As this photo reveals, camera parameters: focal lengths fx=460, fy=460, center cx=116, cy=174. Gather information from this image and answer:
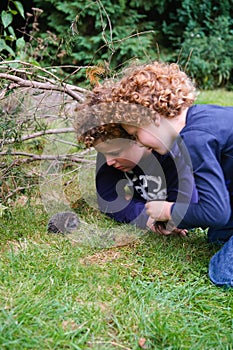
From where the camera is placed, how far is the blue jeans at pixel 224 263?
1.93 meters

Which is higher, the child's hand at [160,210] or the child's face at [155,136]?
the child's face at [155,136]

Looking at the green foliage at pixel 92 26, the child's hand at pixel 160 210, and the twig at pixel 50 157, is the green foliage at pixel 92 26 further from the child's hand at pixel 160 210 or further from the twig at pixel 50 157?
the child's hand at pixel 160 210

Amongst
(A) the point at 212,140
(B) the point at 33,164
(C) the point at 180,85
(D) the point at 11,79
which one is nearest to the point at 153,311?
(A) the point at 212,140

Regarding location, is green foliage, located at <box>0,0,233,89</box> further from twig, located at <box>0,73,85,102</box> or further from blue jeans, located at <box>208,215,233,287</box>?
blue jeans, located at <box>208,215,233,287</box>

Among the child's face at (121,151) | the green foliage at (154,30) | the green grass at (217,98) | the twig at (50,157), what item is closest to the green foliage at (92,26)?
the green foliage at (154,30)

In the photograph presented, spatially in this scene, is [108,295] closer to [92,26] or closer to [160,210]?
[160,210]

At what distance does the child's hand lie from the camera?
210cm

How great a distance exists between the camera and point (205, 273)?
2055 mm

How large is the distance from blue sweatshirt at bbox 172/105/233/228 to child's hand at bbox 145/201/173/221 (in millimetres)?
91

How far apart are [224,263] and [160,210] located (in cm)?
37

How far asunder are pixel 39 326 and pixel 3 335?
12 cm

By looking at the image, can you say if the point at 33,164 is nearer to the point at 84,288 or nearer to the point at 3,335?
the point at 84,288

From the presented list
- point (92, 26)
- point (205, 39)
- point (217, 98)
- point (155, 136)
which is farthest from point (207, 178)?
point (205, 39)

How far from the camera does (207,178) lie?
1846 millimetres
